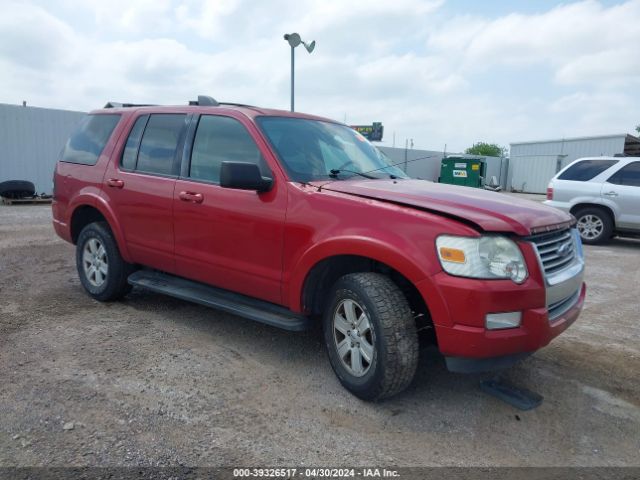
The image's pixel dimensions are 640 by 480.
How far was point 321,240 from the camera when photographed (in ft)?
10.7

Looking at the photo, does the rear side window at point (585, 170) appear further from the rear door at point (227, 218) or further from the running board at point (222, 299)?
the running board at point (222, 299)

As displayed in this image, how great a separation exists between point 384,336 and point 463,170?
2385 centimetres

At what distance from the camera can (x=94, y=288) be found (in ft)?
16.6

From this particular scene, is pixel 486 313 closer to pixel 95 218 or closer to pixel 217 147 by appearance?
pixel 217 147

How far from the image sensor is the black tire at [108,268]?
4840 mm

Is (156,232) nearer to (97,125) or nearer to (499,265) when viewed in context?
(97,125)

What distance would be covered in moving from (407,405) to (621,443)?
1198 mm

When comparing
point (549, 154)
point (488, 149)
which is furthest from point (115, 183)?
point (488, 149)

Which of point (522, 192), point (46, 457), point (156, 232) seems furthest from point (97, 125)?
point (522, 192)

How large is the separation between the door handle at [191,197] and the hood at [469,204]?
3.35ft

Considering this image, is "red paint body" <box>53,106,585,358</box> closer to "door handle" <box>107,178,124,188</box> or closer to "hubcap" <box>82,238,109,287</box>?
"door handle" <box>107,178,124,188</box>

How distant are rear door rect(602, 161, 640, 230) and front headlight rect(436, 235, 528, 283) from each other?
26.2 ft

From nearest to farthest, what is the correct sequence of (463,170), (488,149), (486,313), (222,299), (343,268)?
(486,313), (343,268), (222,299), (463,170), (488,149)

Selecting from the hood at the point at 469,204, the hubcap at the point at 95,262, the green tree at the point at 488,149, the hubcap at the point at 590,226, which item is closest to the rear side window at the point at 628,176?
the hubcap at the point at 590,226
